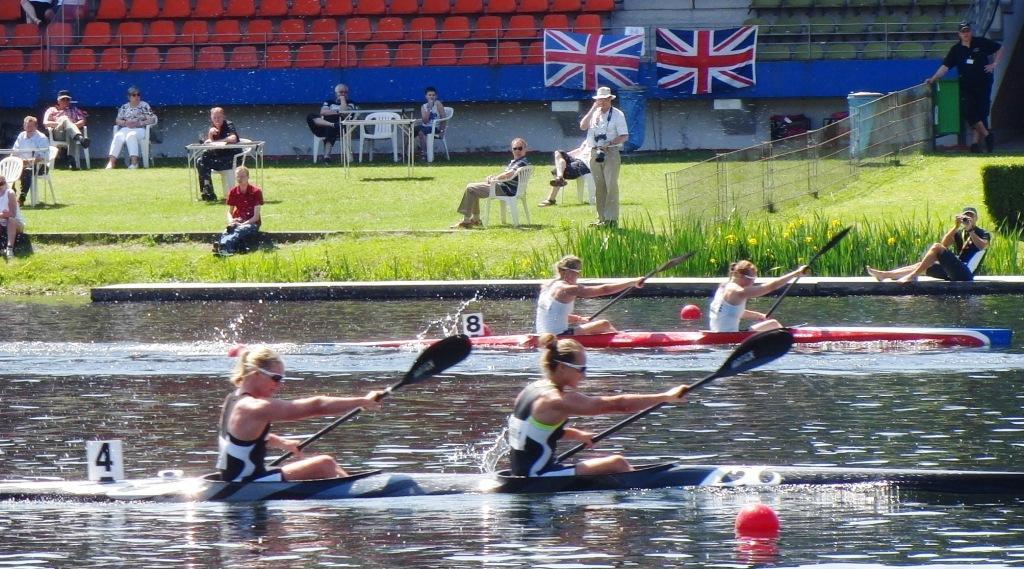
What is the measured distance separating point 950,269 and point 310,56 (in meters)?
15.9

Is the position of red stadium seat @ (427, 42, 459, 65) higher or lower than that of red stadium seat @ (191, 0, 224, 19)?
lower

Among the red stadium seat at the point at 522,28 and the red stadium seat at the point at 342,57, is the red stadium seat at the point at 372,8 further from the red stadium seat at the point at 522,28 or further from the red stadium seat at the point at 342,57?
the red stadium seat at the point at 522,28

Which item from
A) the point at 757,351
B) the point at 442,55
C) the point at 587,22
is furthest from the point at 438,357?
the point at 587,22

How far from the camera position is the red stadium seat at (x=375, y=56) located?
104 ft

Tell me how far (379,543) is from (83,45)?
24922 millimetres

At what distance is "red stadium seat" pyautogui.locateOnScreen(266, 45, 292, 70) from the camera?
32031mm

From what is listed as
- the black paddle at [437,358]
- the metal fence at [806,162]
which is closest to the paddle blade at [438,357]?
the black paddle at [437,358]

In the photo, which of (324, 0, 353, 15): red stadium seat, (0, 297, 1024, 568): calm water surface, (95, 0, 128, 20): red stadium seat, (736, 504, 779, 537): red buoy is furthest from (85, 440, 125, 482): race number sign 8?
(95, 0, 128, 20): red stadium seat

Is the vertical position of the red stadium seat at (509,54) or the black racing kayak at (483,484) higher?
the red stadium seat at (509,54)

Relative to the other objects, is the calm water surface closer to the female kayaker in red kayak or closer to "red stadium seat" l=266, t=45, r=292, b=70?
the female kayaker in red kayak

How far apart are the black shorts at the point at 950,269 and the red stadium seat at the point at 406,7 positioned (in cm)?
1546

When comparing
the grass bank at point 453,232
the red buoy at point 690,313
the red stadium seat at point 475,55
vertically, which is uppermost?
the red stadium seat at point 475,55

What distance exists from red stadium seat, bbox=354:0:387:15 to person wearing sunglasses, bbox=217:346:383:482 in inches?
899

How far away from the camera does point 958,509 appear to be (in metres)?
10.3
